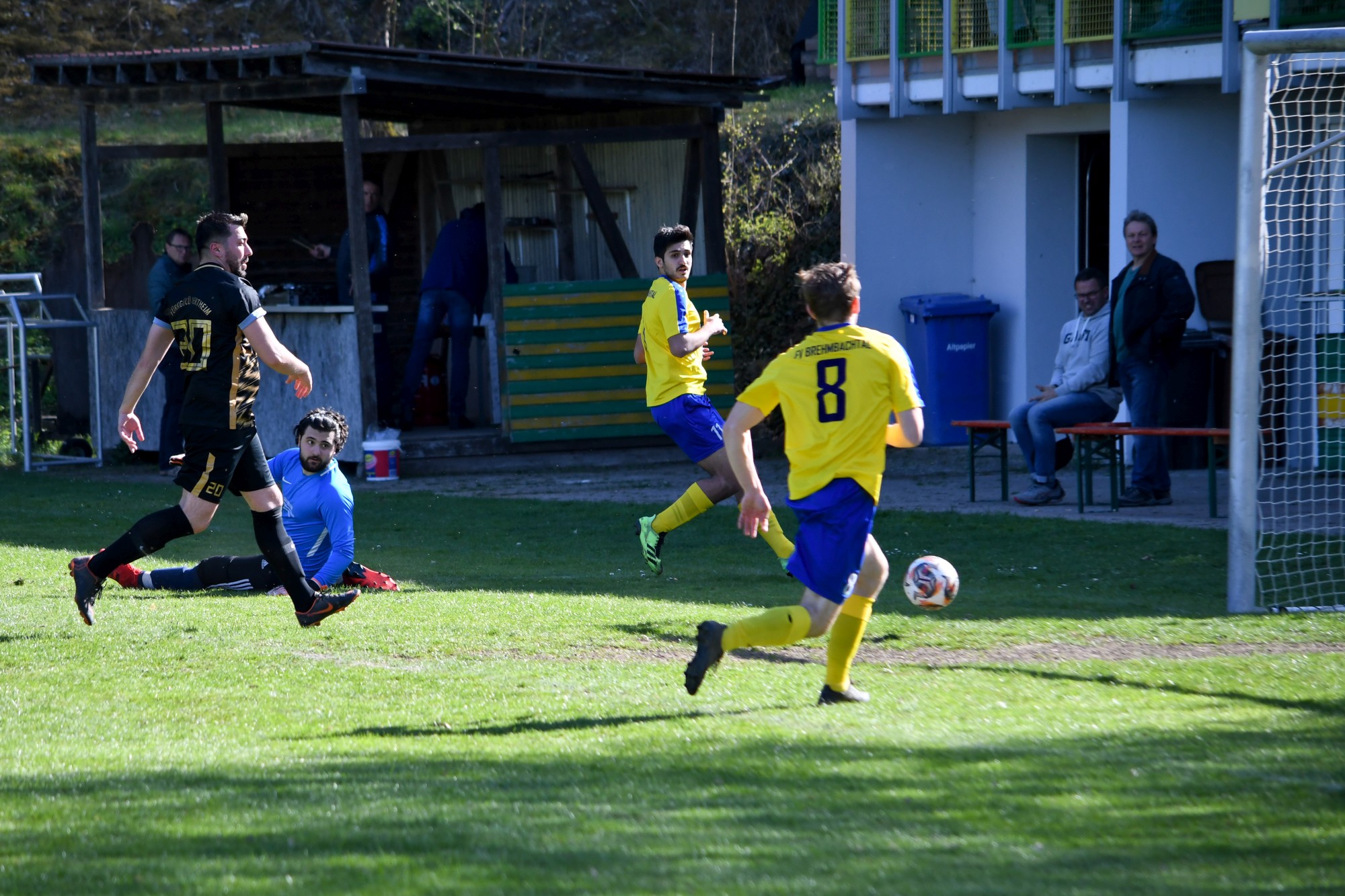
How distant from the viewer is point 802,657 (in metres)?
7.14

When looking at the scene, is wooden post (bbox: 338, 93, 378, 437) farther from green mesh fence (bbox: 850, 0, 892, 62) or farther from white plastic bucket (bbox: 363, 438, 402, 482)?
green mesh fence (bbox: 850, 0, 892, 62)

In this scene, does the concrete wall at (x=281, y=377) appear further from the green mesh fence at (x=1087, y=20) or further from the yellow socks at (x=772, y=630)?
the yellow socks at (x=772, y=630)

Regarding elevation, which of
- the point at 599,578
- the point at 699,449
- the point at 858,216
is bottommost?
the point at 599,578

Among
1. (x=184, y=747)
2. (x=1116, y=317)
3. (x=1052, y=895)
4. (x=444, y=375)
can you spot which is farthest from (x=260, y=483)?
(x=444, y=375)

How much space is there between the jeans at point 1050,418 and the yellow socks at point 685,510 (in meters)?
3.66

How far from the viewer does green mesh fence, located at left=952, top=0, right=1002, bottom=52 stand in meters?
15.8

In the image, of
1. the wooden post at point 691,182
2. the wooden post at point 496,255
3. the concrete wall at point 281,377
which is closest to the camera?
the concrete wall at point 281,377

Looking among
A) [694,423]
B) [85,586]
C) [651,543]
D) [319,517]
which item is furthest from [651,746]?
[694,423]

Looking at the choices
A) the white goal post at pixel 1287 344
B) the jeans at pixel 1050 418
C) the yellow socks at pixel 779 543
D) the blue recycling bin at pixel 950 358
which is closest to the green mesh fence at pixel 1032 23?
the white goal post at pixel 1287 344

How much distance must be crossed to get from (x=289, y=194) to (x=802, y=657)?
491 inches

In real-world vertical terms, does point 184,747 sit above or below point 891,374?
below

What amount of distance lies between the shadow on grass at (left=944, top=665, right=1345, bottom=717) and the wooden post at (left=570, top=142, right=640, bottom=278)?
9.86 meters

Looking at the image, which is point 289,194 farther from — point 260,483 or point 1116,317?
point 260,483

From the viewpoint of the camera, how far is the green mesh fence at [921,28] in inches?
648
